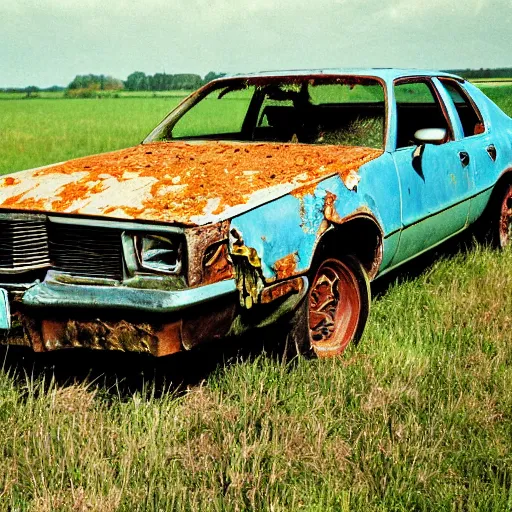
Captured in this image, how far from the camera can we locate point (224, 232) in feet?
10.3

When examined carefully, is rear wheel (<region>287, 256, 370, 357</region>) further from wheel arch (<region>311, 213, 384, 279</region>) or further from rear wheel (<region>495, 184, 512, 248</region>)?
rear wheel (<region>495, 184, 512, 248</region>)

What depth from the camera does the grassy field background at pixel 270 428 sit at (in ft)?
8.47

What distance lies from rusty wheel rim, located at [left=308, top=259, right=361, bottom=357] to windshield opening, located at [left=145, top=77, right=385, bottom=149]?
0.88 metres

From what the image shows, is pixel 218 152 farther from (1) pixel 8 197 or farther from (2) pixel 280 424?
(2) pixel 280 424

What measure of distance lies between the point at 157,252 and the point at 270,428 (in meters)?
0.84

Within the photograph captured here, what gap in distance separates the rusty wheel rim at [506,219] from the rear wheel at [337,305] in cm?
253

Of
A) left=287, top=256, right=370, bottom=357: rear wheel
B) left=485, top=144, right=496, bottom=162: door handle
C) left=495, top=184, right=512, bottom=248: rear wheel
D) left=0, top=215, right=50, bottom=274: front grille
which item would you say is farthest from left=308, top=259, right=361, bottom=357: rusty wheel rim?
left=495, top=184, right=512, bottom=248: rear wheel

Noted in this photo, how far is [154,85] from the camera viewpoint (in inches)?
3091

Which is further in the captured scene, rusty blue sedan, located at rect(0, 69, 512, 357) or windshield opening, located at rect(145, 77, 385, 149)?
windshield opening, located at rect(145, 77, 385, 149)

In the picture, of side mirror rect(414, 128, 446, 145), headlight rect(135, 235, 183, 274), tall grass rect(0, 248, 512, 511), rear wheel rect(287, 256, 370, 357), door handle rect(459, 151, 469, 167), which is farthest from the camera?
door handle rect(459, 151, 469, 167)

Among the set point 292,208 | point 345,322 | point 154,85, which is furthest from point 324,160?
point 154,85

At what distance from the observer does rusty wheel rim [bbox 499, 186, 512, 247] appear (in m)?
6.19

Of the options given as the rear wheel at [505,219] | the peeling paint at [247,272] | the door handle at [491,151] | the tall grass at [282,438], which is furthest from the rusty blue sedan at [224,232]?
the rear wheel at [505,219]

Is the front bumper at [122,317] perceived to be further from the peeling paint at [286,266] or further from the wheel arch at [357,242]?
the wheel arch at [357,242]
